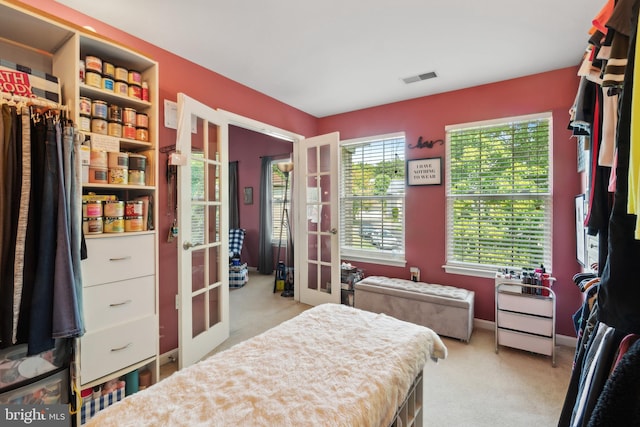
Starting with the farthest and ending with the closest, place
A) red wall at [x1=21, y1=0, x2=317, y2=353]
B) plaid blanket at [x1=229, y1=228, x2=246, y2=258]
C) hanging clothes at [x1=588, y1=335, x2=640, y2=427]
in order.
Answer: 1. plaid blanket at [x1=229, y1=228, x2=246, y2=258]
2. red wall at [x1=21, y1=0, x2=317, y2=353]
3. hanging clothes at [x1=588, y1=335, x2=640, y2=427]

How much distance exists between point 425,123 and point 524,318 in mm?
2208

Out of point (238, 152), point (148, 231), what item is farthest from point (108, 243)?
point (238, 152)

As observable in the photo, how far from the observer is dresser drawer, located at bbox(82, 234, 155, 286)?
158 cm

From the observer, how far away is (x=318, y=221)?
12.1 feet

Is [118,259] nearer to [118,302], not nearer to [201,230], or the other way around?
[118,302]

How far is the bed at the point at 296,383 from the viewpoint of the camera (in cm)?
93

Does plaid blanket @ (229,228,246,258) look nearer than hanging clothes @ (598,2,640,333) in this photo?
No

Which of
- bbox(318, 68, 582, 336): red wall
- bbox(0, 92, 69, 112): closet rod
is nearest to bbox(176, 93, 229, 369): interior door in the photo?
bbox(0, 92, 69, 112): closet rod

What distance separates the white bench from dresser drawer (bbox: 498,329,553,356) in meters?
0.28

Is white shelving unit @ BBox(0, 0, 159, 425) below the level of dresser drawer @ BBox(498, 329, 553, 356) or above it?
above

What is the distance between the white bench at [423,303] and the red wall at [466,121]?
0.99 ft

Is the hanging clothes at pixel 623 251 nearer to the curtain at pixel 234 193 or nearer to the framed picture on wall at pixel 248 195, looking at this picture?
the framed picture on wall at pixel 248 195

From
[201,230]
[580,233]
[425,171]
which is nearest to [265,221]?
[201,230]

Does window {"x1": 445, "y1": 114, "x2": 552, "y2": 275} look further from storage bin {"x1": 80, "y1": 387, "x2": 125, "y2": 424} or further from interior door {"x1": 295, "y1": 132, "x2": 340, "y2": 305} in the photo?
storage bin {"x1": 80, "y1": 387, "x2": 125, "y2": 424}
